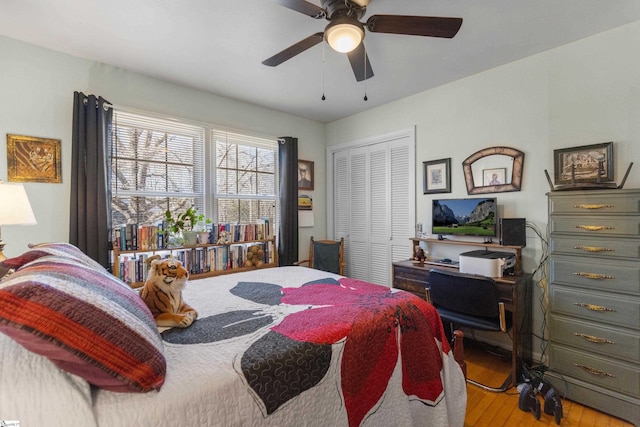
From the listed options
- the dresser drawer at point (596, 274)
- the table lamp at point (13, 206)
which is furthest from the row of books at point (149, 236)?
the dresser drawer at point (596, 274)

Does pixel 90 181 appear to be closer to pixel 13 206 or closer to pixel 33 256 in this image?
pixel 13 206

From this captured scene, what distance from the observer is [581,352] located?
6.52ft

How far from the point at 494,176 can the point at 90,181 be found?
362 centimetres

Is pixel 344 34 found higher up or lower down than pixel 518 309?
higher up

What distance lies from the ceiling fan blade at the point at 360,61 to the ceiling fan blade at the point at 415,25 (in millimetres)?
184

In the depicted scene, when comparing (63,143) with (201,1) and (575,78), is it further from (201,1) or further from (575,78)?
(575,78)

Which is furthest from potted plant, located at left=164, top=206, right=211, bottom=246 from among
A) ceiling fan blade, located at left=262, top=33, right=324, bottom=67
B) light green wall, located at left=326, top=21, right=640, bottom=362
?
light green wall, located at left=326, top=21, right=640, bottom=362

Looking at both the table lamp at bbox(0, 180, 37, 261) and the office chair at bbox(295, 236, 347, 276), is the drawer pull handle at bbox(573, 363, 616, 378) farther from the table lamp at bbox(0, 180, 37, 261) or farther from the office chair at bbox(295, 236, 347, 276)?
the table lamp at bbox(0, 180, 37, 261)

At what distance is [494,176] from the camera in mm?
2754

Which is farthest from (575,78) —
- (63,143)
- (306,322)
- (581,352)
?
(63,143)

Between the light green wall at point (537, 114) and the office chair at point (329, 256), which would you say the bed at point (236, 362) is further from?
the office chair at point (329, 256)

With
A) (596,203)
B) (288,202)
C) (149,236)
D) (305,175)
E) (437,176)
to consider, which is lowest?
(149,236)

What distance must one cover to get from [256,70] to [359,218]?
221 cm

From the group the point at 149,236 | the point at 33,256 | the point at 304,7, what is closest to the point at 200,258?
the point at 149,236
